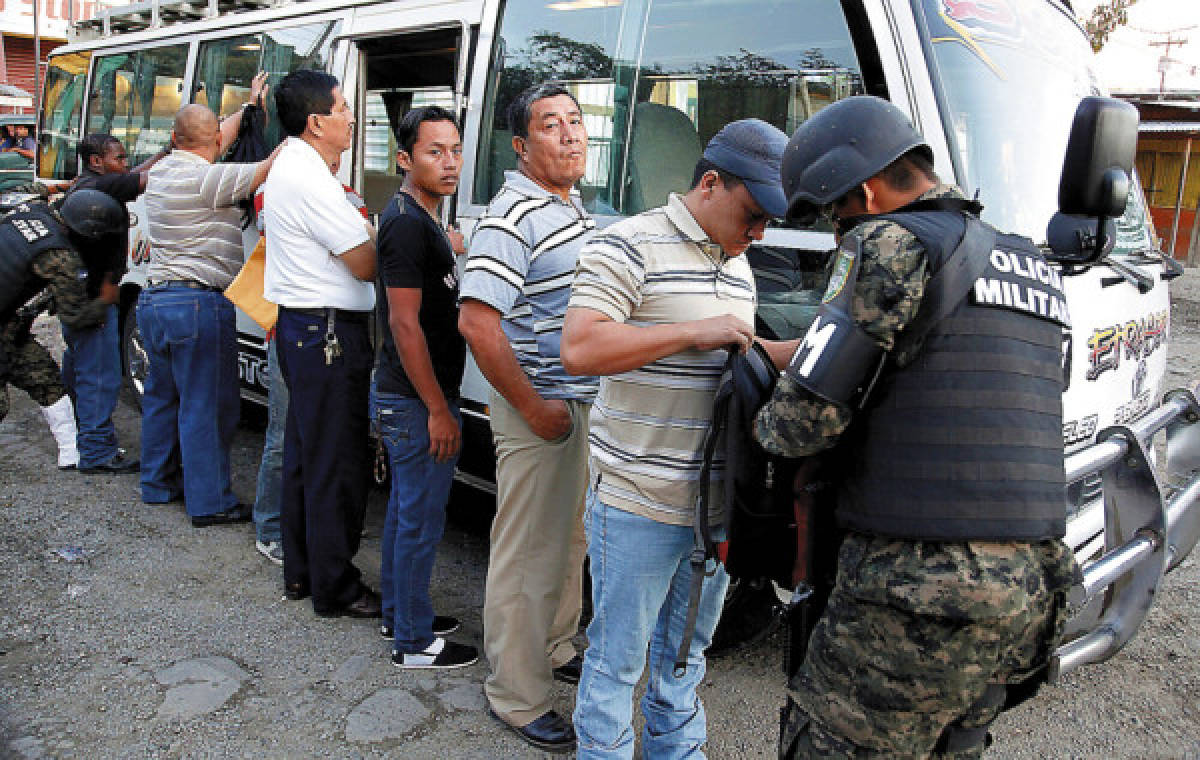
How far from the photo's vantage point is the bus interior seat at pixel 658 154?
10.7 ft

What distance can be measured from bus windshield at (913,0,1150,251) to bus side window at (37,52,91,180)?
687 cm

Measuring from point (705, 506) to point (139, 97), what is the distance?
19.8 ft

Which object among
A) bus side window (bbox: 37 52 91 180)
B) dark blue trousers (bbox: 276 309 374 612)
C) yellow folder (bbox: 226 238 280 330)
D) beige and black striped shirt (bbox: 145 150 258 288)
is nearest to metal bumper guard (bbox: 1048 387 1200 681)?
dark blue trousers (bbox: 276 309 374 612)

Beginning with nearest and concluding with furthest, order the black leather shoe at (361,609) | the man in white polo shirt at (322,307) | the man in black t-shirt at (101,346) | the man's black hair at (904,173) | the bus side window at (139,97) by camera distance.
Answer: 1. the man's black hair at (904,173)
2. the man in white polo shirt at (322,307)
3. the black leather shoe at (361,609)
4. the man in black t-shirt at (101,346)
5. the bus side window at (139,97)

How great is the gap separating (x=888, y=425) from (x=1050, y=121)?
1.96 meters

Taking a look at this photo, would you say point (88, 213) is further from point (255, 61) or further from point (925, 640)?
point (925, 640)

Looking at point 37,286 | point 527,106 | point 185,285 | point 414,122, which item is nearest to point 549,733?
point 527,106

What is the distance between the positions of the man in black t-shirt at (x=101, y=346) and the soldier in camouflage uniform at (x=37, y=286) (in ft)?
0.48

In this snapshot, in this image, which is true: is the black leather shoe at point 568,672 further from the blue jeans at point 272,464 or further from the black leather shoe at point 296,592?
the blue jeans at point 272,464

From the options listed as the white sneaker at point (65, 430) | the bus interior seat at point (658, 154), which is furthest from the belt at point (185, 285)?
the bus interior seat at point (658, 154)

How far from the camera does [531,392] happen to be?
2.65m

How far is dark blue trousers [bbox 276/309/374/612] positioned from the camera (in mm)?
3498

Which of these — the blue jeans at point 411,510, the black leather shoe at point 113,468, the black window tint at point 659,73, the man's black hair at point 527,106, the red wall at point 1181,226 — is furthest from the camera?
the red wall at point 1181,226

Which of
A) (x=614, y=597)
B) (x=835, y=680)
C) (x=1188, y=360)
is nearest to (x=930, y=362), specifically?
(x=835, y=680)
